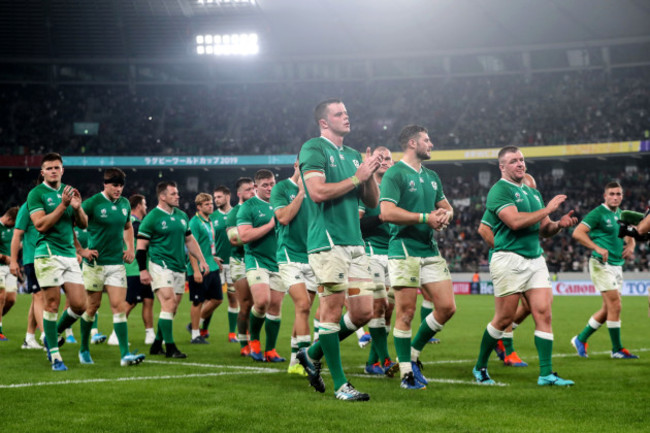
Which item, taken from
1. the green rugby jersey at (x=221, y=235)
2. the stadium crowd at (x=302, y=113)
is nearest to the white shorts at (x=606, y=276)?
the green rugby jersey at (x=221, y=235)

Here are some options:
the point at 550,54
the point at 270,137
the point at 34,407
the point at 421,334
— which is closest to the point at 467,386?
the point at 421,334

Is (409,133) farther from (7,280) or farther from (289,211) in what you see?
(7,280)

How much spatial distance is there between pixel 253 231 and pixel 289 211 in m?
1.59

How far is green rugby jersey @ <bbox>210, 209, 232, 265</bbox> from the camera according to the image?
13.5 meters

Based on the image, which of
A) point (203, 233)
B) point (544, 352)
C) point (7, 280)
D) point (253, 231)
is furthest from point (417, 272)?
point (7, 280)

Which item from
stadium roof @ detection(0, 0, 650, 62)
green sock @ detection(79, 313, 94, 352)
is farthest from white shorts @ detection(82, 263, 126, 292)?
stadium roof @ detection(0, 0, 650, 62)

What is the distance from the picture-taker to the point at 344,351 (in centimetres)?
1170

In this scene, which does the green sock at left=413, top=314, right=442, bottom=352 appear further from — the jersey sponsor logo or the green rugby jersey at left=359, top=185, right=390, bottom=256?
the green rugby jersey at left=359, top=185, right=390, bottom=256

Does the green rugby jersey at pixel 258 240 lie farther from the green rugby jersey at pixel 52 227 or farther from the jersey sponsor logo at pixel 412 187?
the jersey sponsor logo at pixel 412 187

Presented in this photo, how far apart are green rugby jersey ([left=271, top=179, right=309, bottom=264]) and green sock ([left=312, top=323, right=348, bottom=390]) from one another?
2.64m

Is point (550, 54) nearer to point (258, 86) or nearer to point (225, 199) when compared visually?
point (258, 86)

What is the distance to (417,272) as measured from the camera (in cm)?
770

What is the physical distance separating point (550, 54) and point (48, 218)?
4782 cm

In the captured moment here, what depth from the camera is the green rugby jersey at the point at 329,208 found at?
659cm
